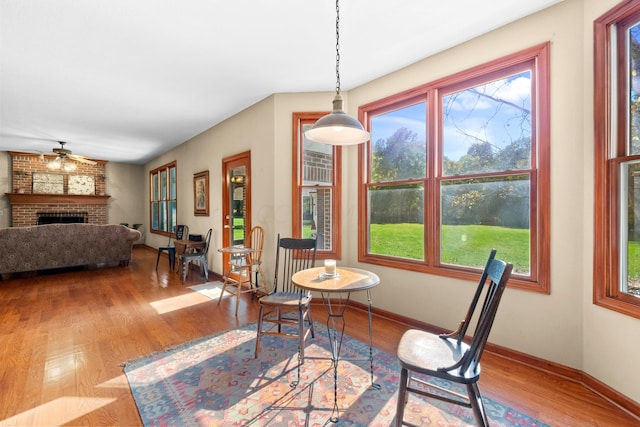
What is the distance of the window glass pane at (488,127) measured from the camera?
90.6 inches

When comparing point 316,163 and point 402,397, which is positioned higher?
point 316,163

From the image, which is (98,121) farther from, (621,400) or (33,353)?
(621,400)

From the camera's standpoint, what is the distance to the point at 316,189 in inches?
142

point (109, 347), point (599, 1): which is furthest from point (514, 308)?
point (109, 347)

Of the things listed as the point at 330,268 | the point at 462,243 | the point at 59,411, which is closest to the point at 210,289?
the point at 59,411

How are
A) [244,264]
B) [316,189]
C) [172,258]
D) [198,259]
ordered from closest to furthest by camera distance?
[316,189], [244,264], [198,259], [172,258]

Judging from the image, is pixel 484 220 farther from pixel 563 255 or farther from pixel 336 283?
pixel 336 283

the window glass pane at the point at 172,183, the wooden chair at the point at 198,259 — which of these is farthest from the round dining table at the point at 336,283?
the window glass pane at the point at 172,183

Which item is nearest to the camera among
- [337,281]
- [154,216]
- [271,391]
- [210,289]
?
[271,391]

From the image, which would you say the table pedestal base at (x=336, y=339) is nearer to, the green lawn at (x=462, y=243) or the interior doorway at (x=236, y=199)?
the green lawn at (x=462, y=243)

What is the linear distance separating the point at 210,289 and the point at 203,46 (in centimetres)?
323

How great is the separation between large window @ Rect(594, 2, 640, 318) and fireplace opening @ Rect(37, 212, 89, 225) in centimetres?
1060

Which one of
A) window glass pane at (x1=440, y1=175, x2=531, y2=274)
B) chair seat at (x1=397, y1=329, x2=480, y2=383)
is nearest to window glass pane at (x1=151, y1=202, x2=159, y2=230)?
window glass pane at (x1=440, y1=175, x2=531, y2=274)

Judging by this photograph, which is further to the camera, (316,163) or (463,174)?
(316,163)
